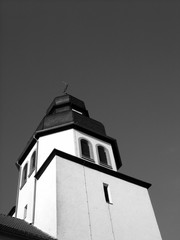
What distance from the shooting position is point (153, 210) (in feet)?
52.2

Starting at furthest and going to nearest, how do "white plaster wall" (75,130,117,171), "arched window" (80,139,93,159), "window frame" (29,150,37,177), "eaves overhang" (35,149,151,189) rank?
"white plaster wall" (75,130,117,171) < "window frame" (29,150,37,177) < "arched window" (80,139,93,159) < "eaves overhang" (35,149,151,189)

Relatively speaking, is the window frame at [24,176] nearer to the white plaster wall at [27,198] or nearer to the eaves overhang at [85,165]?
the white plaster wall at [27,198]

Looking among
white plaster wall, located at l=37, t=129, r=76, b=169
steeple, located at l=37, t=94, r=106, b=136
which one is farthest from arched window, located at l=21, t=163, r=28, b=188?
steeple, located at l=37, t=94, r=106, b=136

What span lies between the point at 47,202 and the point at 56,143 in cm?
472

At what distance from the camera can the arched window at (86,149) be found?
17.3m

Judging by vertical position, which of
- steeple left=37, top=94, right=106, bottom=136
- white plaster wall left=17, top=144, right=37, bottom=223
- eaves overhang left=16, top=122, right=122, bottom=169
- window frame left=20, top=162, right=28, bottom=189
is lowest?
white plaster wall left=17, top=144, right=37, bottom=223

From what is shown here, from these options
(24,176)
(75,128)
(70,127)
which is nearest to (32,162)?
(24,176)

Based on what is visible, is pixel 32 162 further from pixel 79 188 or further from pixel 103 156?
pixel 79 188

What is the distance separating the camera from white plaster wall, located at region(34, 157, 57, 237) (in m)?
12.6

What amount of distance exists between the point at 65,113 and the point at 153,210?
25.1ft

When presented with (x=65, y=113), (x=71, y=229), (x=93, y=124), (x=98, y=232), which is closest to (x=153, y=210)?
(x=98, y=232)

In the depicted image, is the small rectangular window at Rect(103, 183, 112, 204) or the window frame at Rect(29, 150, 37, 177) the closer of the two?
the small rectangular window at Rect(103, 183, 112, 204)

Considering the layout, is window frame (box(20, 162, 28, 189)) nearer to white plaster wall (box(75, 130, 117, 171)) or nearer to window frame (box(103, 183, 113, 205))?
white plaster wall (box(75, 130, 117, 171))

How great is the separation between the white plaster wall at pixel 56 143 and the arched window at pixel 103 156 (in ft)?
5.09
